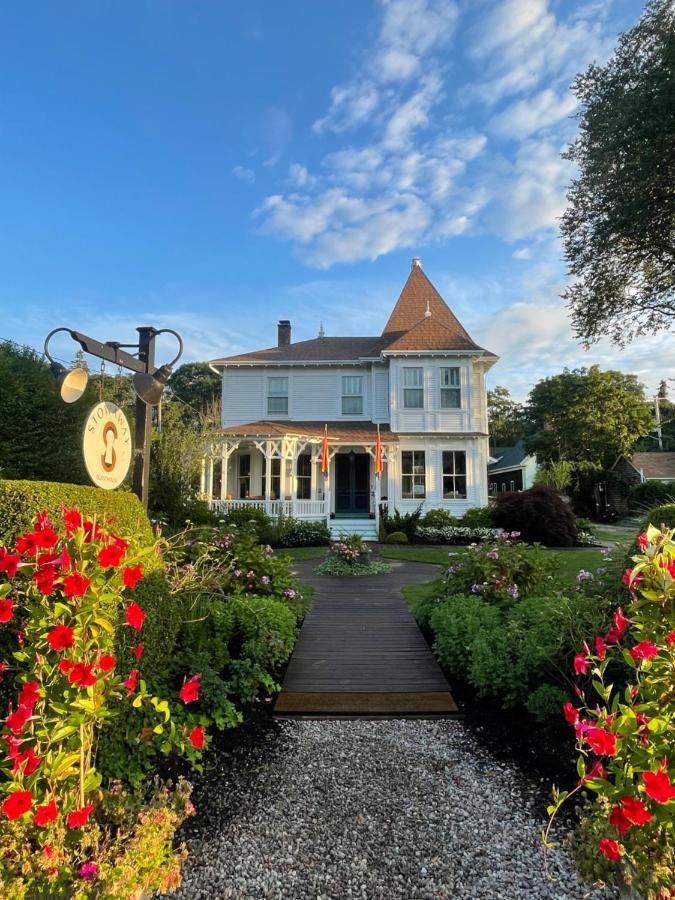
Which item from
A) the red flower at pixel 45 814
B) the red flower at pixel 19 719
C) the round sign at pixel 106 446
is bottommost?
the red flower at pixel 45 814

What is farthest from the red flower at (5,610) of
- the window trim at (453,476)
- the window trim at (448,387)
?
the window trim at (448,387)

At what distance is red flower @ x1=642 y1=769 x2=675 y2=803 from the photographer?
1249 millimetres

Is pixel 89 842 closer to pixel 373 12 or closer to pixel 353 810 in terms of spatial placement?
pixel 353 810

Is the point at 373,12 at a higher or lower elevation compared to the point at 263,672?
higher

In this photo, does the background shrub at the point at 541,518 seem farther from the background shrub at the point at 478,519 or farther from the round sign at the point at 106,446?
the round sign at the point at 106,446

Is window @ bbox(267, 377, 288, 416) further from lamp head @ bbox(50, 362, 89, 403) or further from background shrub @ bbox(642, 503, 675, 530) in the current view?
background shrub @ bbox(642, 503, 675, 530)

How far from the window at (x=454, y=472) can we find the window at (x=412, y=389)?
2.19m

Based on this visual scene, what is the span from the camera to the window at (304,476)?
18.2 meters

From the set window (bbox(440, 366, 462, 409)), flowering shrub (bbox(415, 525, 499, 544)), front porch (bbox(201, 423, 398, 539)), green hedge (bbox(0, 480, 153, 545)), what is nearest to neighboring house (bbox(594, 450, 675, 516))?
window (bbox(440, 366, 462, 409))

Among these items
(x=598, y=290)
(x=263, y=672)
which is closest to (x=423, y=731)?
(x=263, y=672)

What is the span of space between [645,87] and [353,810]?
13162 millimetres

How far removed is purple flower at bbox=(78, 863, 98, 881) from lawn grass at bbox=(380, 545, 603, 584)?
849 centimetres

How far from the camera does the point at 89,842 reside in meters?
1.69

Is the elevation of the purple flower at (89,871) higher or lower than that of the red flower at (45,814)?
lower
